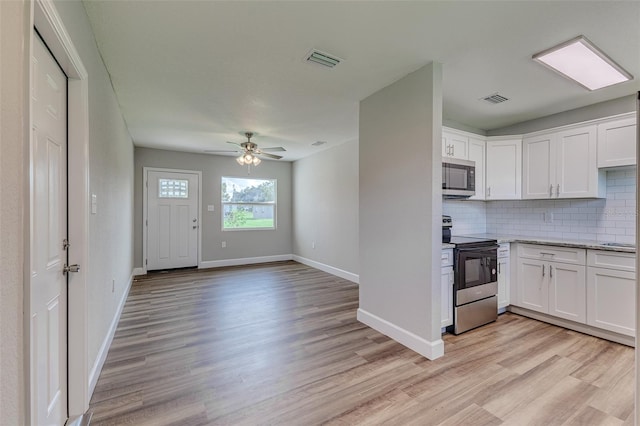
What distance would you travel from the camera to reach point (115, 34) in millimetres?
2025

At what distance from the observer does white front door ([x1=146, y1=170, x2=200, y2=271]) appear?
5691 mm

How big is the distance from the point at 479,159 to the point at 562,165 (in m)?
0.86

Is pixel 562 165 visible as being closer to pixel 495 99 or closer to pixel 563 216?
pixel 563 216

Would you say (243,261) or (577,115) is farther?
(243,261)

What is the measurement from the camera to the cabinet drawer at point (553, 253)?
114 inches

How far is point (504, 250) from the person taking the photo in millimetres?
3381

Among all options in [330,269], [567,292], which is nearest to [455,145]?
[567,292]

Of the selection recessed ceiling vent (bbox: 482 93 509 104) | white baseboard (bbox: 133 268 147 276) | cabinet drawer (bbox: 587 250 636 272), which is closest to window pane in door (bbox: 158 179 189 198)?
white baseboard (bbox: 133 268 147 276)

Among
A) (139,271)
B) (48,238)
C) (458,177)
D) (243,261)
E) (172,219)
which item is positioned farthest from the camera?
(243,261)

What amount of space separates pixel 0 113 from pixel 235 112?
9.37 feet

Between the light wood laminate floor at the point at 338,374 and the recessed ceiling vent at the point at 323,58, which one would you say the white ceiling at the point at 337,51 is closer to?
the recessed ceiling vent at the point at 323,58

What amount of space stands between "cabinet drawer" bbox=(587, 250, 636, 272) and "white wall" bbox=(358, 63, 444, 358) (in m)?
1.73

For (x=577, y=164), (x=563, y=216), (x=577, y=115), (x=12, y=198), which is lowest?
(x=563, y=216)

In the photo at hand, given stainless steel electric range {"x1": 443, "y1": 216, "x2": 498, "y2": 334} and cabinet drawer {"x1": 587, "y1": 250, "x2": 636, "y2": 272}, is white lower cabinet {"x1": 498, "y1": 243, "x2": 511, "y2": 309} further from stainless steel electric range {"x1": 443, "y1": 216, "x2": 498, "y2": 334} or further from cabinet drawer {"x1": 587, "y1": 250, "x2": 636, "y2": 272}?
cabinet drawer {"x1": 587, "y1": 250, "x2": 636, "y2": 272}
